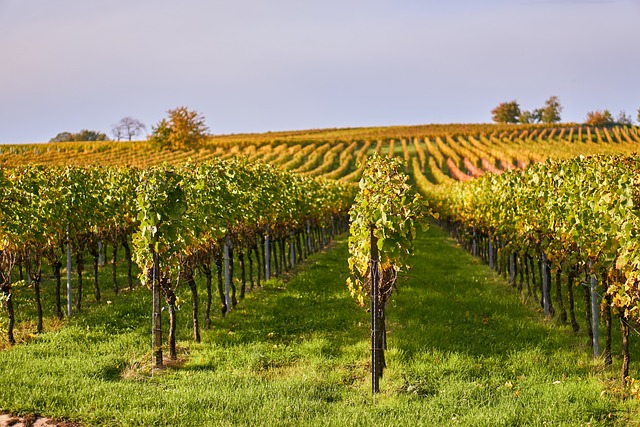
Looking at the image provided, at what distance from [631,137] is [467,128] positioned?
27.9m

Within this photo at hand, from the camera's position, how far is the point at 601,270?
9.56 meters

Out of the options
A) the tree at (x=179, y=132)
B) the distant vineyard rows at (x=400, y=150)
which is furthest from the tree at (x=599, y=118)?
the tree at (x=179, y=132)

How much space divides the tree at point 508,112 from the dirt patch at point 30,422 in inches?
4912

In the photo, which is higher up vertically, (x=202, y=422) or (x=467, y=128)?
(x=467, y=128)

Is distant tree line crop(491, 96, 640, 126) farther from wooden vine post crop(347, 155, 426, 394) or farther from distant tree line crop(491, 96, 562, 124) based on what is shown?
wooden vine post crop(347, 155, 426, 394)

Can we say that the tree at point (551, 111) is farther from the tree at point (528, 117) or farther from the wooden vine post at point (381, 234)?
the wooden vine post at point (381, 234)

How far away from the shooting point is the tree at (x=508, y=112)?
12244 centimetres

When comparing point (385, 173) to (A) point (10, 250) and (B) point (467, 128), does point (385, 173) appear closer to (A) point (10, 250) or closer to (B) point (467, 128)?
(A) point (10, 250)

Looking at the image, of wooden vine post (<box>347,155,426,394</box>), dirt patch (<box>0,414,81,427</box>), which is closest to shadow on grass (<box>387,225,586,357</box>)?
wooden vine post (<box>347,155,426,394</box>)

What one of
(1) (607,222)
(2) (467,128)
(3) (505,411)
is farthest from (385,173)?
(2) (467,128)

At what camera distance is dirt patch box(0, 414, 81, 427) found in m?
7.46

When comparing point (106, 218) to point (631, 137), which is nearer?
point (106, 218)

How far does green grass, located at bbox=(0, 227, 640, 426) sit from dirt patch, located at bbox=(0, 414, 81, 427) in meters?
0.13

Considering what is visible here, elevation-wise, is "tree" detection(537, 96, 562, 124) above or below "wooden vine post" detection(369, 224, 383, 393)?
above
